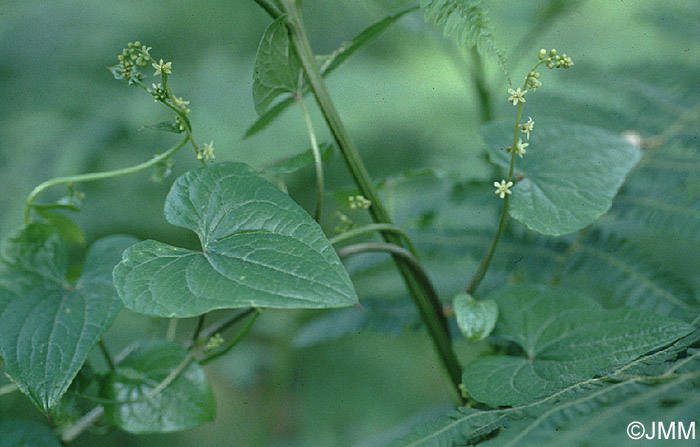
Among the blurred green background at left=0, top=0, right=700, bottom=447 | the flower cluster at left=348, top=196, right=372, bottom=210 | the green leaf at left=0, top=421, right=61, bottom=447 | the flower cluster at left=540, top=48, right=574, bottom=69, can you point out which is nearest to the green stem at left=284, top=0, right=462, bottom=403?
the flower cluster at left=348, top=196, right=372, bottom=210

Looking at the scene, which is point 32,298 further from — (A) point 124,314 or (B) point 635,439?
(A) point 124,314

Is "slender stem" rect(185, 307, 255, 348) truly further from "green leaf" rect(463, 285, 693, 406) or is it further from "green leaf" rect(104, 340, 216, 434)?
"green leaf" rect(463, 285, 693, 406)

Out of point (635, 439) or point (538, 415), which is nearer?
point (635, 439)

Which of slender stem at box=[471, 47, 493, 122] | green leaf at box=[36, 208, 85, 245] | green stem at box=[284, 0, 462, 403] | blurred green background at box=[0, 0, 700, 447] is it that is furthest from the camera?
blurred green background at box=[0, 0, 700, 447]

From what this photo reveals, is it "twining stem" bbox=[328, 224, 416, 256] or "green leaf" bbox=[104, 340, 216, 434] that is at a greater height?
"twining stem" bbox=[328, 224, 416, 256]

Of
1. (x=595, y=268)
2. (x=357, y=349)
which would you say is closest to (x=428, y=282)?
(x=595, y=268)

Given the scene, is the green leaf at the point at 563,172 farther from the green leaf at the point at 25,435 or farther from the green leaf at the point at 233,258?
the green leaf at the point at 25,435

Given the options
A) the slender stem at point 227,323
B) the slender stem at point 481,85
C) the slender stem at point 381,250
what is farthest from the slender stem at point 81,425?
the slender stem at point 481,85
